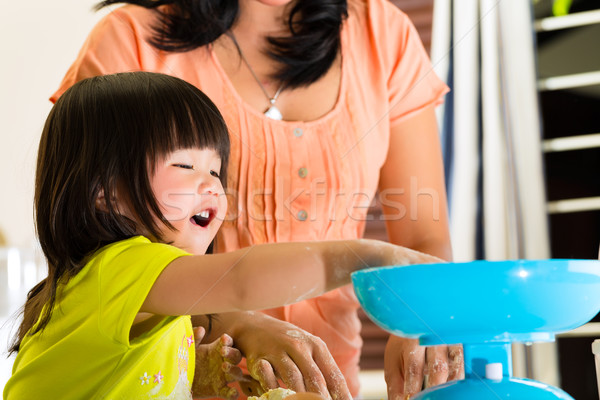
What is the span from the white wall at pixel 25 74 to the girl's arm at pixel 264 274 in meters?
1.96

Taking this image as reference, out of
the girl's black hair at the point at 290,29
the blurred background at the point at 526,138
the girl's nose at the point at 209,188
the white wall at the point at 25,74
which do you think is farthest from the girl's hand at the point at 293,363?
the white wall at the point at 25,74

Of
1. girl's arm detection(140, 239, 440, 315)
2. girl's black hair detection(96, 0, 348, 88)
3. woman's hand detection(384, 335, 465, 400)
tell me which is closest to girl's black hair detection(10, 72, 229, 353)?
girl's arm detection(140, 239, 440, 315)

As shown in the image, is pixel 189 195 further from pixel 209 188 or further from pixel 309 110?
pixel 309 110

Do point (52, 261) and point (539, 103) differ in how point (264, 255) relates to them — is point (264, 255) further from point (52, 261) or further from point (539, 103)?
point (539, 103)

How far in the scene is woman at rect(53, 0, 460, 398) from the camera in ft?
3.99

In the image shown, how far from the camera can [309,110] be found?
1.28 meters

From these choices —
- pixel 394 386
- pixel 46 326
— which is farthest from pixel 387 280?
pixel 46 326

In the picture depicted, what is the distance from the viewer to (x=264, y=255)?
721mm

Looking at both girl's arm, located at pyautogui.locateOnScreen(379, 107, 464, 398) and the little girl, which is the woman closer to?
girl's arm, located at pyautogui.locateOnScreen(379, 107, 464, 398)

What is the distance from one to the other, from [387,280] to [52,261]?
537 millimetres

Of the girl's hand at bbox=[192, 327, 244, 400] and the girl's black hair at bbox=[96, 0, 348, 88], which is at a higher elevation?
the girl's black hair at bbox=[96, 0, 348, 88]

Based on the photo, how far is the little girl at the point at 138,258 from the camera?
725mm

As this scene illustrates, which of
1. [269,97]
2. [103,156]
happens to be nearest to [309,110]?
[269,97]

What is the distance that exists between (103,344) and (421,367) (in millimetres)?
442
